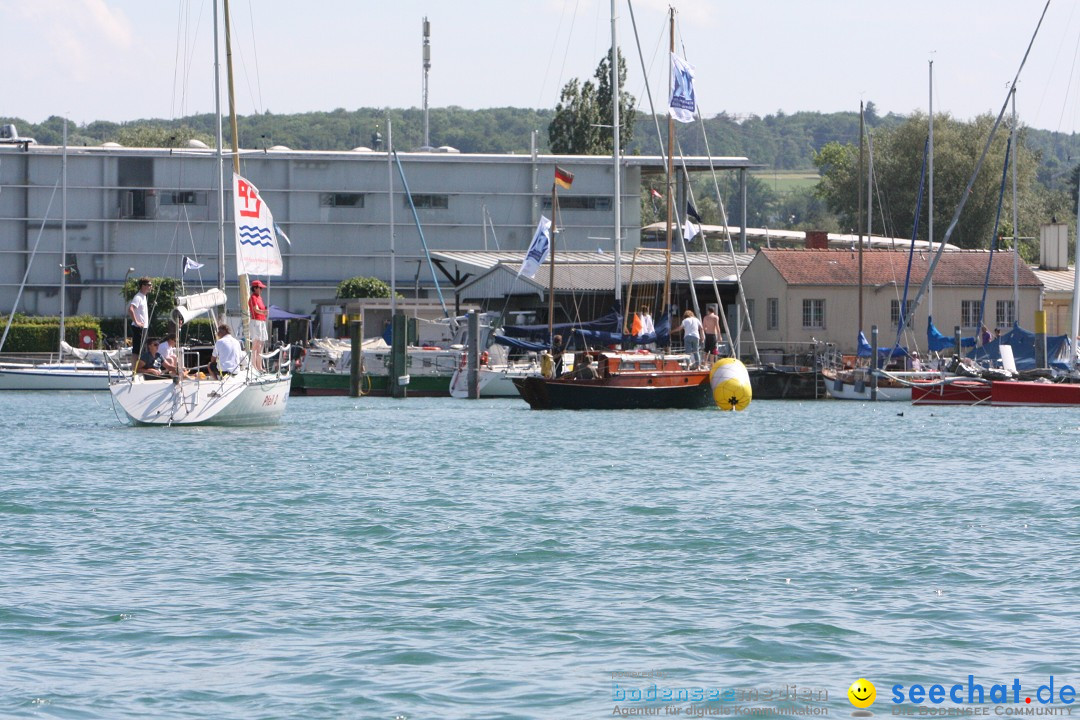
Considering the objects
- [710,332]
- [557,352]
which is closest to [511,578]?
[710,332]

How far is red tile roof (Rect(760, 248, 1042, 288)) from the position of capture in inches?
2381

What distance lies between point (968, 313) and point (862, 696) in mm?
52937

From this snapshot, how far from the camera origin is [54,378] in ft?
188

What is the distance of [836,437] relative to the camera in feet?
119

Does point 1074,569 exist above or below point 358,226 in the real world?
below

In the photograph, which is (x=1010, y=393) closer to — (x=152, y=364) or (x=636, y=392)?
Answer: (x=636, y=392)

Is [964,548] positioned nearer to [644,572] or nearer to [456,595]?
[644,572]

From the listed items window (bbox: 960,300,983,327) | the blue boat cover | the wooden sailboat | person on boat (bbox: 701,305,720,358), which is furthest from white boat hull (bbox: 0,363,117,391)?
window (bbox: 960,300,983,327)

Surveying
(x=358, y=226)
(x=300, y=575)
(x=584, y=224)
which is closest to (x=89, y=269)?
(x=358, y=226)

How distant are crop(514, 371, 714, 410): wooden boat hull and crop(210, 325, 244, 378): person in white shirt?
12.5m

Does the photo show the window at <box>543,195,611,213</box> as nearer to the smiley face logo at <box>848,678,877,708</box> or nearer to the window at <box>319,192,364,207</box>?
the window at <box>319,192,364,207</box>

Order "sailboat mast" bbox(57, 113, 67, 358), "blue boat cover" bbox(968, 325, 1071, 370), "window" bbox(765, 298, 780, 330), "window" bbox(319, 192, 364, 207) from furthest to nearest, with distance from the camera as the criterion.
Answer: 1. "window" bbox(319, 192, 364, 207)
2. "sailboat mast" bbox(57, 113, 67, 358)
3. "window" bbox(765, 298, 780, 330)
4. "blue boat cover" bbox(968, 325, 1071, 370)

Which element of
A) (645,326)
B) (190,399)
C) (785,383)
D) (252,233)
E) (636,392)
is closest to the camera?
(190,399)

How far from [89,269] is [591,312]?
30517 mm
